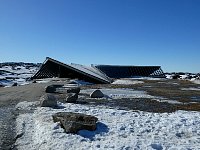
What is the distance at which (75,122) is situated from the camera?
14.8m

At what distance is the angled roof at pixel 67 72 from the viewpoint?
56.8 metres

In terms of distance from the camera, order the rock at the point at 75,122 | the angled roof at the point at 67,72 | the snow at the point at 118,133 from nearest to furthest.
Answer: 1. the snow at the point at 118,133
2. the rock at the point at 75,122
3. the angled roof at the point at 67,72

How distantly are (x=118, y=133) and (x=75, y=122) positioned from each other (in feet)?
6.62

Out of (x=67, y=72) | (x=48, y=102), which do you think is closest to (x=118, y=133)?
(x=48, y=102)

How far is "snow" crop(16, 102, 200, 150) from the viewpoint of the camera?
1318 centimetres

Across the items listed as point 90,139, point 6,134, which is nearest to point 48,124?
point 6,134

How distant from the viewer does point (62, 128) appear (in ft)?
49.6

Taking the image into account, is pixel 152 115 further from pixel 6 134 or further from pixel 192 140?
pixel 6 134

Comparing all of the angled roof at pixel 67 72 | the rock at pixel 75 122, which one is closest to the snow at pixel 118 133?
the rock at pixel 75 122

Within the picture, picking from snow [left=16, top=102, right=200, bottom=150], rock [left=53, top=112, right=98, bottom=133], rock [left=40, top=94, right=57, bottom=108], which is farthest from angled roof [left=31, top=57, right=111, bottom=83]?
rock [left=53, top=112, right=98, bottom=133]

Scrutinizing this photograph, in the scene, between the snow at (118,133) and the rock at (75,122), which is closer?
the snow at (118,133)

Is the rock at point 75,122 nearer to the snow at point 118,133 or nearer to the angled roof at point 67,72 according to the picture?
the snow at point 118,133

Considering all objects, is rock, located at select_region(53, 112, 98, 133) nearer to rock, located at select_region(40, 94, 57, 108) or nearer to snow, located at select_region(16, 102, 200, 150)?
snow, located at select_region(16, 102, 200, 150)

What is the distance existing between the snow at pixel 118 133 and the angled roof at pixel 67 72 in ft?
121
